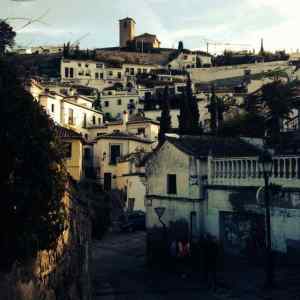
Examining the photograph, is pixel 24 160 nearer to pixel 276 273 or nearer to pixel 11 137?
pixel 11 137

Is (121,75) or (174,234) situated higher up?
(121,75)

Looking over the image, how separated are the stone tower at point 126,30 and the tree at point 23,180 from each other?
5479 inches

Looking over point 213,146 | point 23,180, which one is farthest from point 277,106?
point 23,180

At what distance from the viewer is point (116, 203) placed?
4878cm

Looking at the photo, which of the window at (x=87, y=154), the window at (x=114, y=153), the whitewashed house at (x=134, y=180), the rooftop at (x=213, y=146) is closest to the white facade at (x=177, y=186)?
the rooftop at (x=213, y=146)

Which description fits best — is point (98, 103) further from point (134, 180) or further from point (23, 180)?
point (23, 180)

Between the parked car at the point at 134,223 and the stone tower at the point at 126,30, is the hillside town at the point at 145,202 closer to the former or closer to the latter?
the parked car at the point at 134,223

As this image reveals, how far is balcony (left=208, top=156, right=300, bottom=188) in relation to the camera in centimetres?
1856

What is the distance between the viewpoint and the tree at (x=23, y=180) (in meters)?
6.11

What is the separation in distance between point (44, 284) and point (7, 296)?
1.57 m

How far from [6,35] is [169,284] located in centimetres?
1456

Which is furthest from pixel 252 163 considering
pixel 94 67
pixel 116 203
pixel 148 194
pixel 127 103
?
pixel 94 67

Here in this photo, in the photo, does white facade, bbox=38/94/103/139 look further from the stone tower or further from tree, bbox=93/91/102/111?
the stone tower

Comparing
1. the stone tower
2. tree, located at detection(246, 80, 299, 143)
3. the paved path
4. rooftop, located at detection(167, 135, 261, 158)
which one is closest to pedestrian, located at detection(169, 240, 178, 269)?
the paved path
